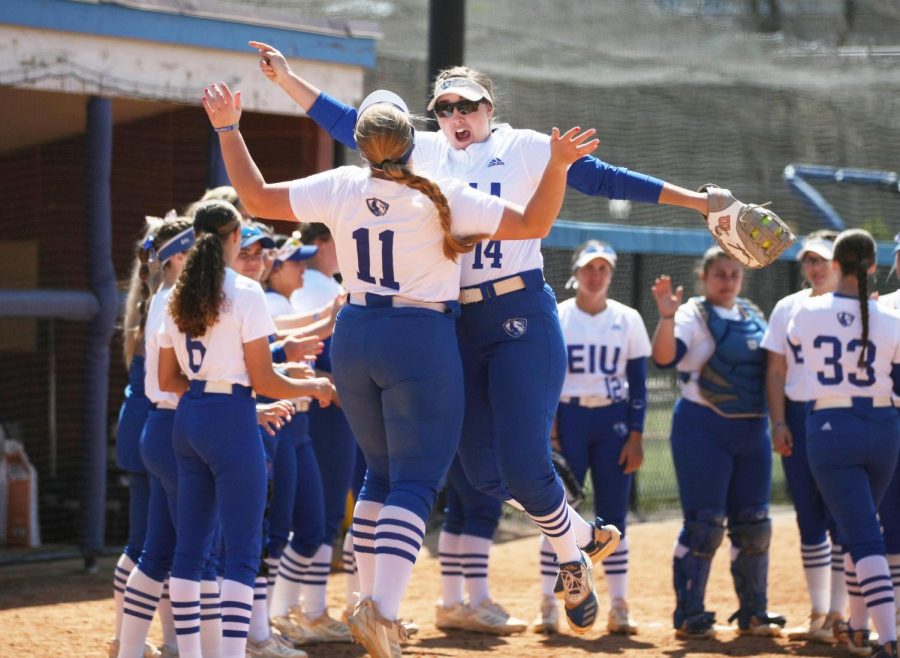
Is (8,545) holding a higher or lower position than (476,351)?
lower

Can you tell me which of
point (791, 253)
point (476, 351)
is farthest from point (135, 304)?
point (791, 253)

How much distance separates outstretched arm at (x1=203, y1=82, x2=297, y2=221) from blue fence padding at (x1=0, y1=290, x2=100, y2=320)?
3929 millimetres

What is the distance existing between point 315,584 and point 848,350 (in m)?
2.93

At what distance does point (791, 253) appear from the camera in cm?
1202

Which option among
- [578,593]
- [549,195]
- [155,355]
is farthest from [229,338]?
[578,593]

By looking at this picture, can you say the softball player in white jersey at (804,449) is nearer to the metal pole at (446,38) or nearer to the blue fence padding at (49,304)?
the metal pole at (446,38)

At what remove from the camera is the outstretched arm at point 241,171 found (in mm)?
4598

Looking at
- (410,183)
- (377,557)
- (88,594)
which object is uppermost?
(410,183)

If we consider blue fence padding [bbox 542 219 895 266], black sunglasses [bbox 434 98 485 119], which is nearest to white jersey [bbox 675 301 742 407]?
black sunglasses [bbox 434 98 485 119]

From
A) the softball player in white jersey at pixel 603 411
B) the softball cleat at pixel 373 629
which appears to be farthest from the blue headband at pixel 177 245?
the softball player in white jersey at pixel 603 411

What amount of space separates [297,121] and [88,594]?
4064mm

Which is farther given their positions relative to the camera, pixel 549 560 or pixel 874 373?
pixel 549 560

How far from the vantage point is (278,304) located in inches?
265

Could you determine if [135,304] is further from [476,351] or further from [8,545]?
[8,545]
